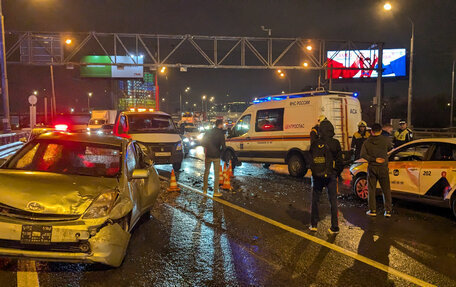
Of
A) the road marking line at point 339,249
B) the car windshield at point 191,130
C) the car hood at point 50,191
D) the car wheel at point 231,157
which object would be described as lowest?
the road marking line at point 339,249

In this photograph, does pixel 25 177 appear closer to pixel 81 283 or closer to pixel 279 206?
pixel 81 283

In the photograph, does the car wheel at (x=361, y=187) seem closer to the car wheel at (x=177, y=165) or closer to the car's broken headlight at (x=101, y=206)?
the car's broken headlight at (x=101, y=206)

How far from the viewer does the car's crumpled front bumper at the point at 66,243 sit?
3.75m

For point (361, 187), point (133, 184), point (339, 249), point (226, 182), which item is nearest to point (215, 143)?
point (226, 182)

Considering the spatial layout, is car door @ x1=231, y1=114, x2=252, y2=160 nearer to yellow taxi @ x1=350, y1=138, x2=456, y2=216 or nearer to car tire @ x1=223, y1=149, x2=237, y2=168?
car tire @ x1=223, y1=149, x2=237, y2=168

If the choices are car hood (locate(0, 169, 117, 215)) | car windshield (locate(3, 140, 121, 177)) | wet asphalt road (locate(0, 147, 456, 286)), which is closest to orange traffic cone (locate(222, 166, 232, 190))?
wet asphalt road (locate(0, 147, 456, 286))

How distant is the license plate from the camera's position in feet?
12.3

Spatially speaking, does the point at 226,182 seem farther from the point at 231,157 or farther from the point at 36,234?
the point at 36,234

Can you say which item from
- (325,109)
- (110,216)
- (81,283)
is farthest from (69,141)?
(325,109)

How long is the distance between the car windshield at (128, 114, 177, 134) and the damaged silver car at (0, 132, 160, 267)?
780 cm

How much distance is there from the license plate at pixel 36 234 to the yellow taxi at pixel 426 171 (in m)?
6.26

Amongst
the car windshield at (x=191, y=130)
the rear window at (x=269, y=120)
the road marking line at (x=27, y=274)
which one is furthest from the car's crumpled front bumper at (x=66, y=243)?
the car windshield at (x=191, y=130)

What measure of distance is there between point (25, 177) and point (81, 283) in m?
1.43

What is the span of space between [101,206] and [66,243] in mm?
512
